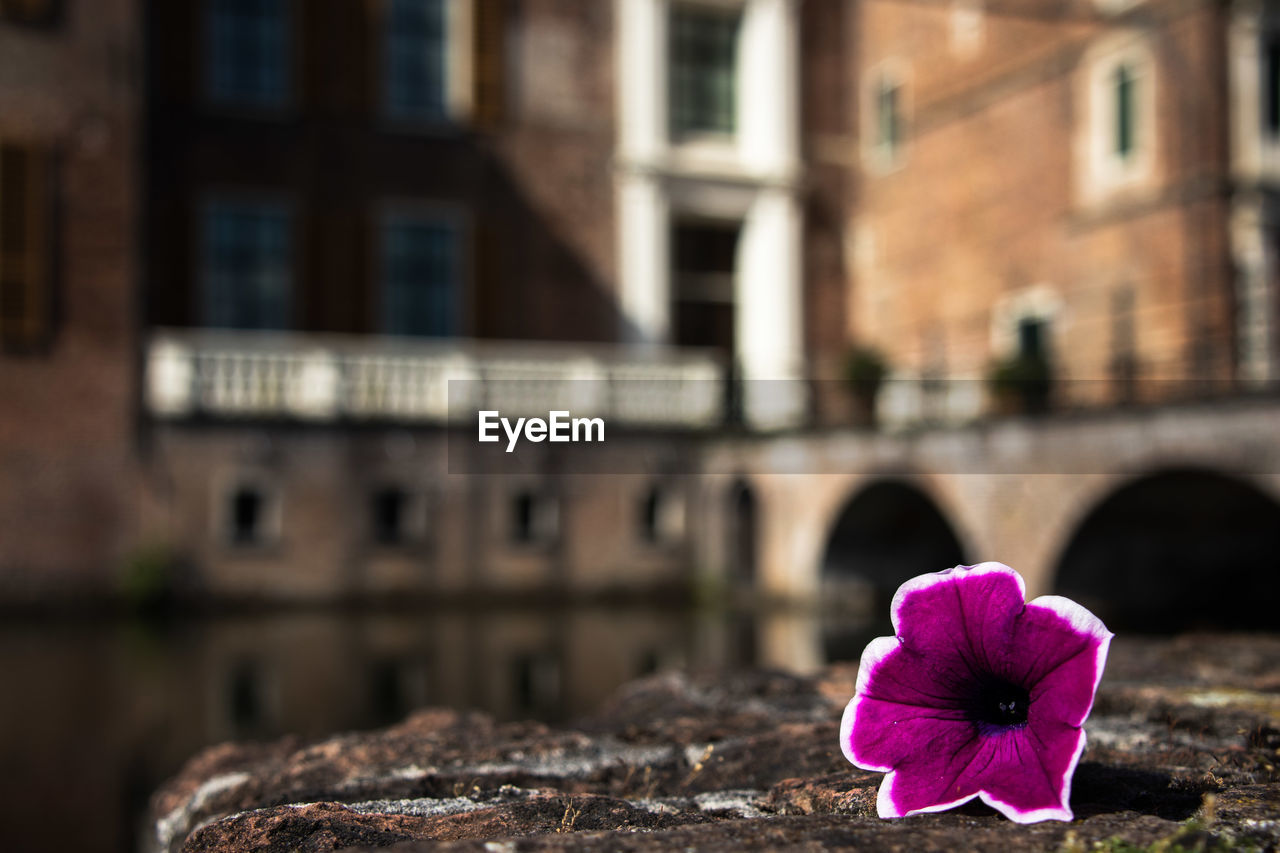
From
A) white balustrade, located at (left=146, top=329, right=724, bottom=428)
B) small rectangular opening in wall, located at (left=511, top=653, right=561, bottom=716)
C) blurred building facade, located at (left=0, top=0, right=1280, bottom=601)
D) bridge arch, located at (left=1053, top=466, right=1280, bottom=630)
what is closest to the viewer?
small rectangular opening in wall, located at (left=511, top=653, right=561, bottom=716)

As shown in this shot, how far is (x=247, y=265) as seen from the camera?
17609 millimetres

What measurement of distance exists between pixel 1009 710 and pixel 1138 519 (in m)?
10.9

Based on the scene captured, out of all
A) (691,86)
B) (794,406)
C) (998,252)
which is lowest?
(794,406)

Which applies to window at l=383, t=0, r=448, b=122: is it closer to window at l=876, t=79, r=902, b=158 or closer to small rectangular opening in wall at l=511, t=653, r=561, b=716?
window at l=876, t=79, r=902, b=158

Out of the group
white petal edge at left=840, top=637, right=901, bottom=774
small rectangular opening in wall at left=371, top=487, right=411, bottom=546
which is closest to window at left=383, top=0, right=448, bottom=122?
small rectangular opening in wall at left=371, top=487, right=411, bottom=546

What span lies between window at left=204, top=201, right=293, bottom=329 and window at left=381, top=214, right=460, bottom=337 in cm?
138

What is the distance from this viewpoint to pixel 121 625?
557 inches

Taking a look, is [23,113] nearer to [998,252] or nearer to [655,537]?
[655,537]

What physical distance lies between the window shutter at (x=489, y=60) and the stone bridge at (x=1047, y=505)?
238 inches

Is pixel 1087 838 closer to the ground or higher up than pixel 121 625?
higher up

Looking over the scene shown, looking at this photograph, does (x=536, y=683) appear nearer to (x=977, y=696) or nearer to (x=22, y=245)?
(x=22, y=245)

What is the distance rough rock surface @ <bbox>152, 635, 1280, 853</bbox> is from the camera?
222 cm

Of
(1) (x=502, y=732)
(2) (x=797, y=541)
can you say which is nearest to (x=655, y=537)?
(2) (x=797, y=541)

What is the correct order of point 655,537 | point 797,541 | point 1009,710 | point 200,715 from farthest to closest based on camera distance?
point 655,537 → point 797,541 → point 200,715 → point 1009,710
